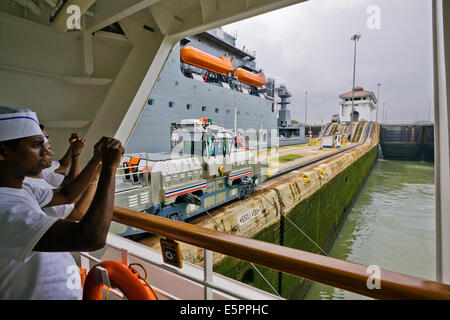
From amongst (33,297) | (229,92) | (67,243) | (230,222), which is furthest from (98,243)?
(229,92)

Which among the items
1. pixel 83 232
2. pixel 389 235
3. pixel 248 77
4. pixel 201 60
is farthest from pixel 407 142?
pixel 83 232

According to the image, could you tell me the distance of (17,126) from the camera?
2.46 ft

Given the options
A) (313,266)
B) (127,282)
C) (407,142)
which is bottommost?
(127,282)

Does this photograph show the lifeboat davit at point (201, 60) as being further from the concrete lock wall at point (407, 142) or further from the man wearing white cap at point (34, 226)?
the concrete lock wall at point (407, 142)

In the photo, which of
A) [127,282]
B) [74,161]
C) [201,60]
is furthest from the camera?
[201,60]

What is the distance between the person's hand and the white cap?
0.81 feet

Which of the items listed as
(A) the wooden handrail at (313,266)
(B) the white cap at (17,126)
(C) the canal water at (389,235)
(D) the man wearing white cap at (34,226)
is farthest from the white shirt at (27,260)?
(C) the canal water at (389,235)

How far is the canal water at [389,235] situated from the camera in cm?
789

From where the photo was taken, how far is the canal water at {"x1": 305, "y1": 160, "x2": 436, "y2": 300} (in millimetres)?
7891

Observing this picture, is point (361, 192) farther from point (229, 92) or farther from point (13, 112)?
point (13, 112)

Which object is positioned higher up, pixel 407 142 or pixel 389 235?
pixel 407 142

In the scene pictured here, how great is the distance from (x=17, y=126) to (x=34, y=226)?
349 millimetres

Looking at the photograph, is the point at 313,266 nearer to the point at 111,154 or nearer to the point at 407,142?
the point at 111,154

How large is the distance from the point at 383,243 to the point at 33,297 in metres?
11.8
